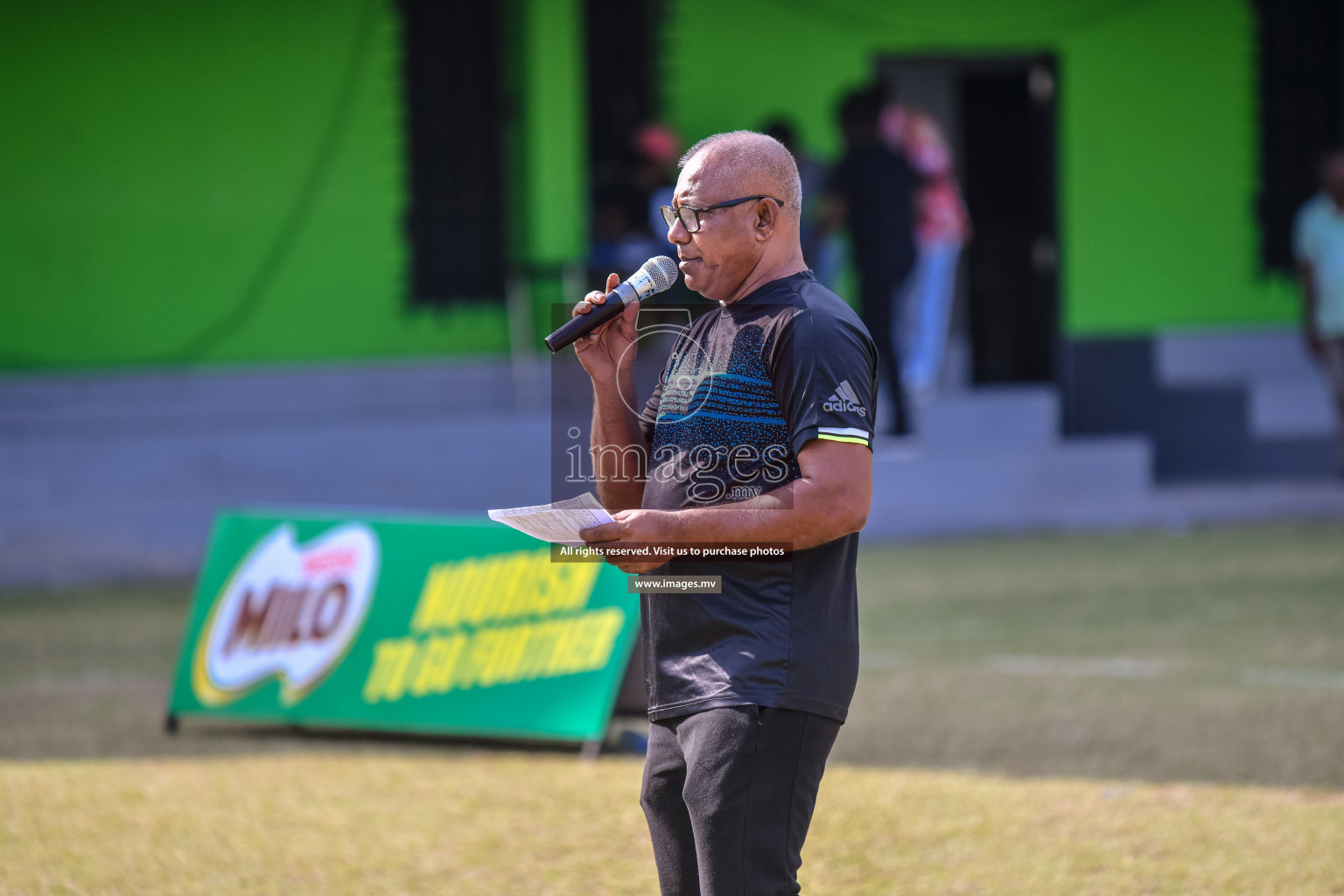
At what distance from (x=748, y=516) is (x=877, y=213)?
9.05 meters

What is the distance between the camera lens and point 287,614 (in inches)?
262

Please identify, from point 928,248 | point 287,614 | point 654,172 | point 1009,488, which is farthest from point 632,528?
→ point 928,248

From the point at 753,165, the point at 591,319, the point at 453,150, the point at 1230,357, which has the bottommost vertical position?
the point at 1230,357

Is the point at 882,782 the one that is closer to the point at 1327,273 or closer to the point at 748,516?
the point at 748,516

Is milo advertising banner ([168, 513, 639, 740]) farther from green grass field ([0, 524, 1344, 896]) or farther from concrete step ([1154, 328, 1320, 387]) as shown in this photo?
concrete step ([1154, 328, 1320, 387])

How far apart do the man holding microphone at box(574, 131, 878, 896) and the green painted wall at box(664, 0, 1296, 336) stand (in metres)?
11.2

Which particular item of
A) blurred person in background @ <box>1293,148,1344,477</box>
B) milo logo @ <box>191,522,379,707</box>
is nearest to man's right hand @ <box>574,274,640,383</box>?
milo logo @ <box>191,522,379,707</box>

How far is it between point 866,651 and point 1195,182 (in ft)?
28.5

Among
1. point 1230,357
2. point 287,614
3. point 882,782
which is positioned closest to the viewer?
point 882,782

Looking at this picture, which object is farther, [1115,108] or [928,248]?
[1115,108]

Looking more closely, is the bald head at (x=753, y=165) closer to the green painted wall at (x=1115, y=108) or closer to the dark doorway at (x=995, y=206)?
the green painted wall at (x=1115, y=108)

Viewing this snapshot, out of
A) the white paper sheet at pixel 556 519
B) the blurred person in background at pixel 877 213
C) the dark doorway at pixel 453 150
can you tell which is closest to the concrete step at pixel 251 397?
the dark doorway at pixel 453 150

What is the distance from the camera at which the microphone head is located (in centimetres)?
301

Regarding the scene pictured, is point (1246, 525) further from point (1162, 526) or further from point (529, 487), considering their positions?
point (529, 487)
